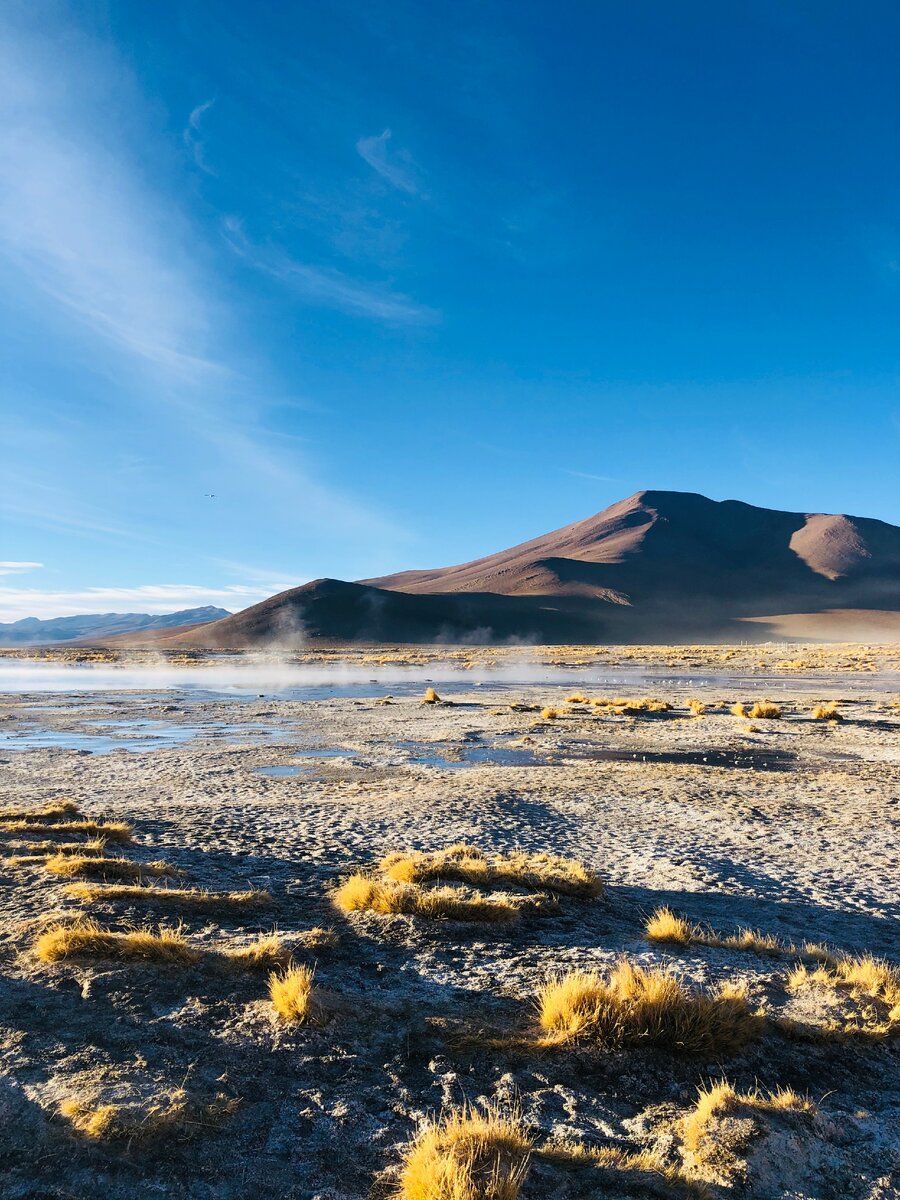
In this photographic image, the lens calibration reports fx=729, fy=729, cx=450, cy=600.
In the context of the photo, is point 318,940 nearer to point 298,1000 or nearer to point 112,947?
point 298,1000

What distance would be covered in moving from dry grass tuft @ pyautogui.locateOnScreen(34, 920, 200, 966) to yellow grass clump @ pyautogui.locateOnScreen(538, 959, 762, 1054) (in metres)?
3.04

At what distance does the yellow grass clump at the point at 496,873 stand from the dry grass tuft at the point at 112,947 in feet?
9.66

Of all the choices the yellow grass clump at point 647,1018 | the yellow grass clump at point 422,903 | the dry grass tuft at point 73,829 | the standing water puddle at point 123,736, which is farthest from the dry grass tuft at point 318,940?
the standing water puddle at point 123,736

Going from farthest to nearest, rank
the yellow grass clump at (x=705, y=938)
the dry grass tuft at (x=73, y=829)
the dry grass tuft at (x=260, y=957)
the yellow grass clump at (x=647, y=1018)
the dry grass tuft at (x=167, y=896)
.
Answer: the dry grass tuft at (x=73, y=829) < the dry grass tuft at (x=167, y=896) < the yellow grass clump at (x=705, y=938) < the dry grass tuft at (x=260, y=957) < the yellow grass clump at (x=647, y=1018)

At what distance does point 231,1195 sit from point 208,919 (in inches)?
157

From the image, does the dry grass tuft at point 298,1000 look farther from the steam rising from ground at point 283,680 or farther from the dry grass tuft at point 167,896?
the steam rising from ground at point 283,680

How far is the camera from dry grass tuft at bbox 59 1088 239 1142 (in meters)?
3.89

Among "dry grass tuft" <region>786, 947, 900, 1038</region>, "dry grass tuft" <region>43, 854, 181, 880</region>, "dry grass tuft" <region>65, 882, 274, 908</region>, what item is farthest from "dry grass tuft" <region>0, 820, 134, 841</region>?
"dry grass tuft" <region>786, 947, 900, 1038</region>

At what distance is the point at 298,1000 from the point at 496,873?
3980mm

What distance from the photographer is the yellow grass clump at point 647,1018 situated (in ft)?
16.8

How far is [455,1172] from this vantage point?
3.44 m

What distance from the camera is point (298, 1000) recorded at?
5172 mm

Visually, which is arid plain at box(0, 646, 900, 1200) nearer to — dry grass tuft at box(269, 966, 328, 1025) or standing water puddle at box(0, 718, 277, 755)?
dry grass tuft at box(269, 966, 328, 1025)

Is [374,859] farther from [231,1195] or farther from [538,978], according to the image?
[231,1195]
